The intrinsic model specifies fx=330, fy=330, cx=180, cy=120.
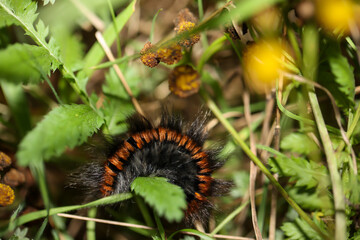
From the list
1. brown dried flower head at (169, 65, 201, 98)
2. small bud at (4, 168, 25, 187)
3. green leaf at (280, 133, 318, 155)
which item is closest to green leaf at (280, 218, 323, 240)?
green leaf at (280, 133, 318, 155)

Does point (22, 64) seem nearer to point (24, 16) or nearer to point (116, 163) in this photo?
point (24, 16)

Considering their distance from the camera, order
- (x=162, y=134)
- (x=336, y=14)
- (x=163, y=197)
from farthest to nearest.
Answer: (x=162, y=134)
(x=336, y=14)
(x=163, y=197)

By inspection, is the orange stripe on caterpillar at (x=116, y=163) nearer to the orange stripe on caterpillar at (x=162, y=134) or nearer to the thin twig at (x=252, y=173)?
the orange stripe on caterpillar at (x=162, y=134)

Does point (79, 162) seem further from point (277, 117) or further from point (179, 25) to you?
point (277, 117)

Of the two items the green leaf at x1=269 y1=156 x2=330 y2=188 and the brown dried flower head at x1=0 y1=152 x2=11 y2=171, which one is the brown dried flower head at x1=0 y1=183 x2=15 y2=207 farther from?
the green leaf at x1=269 y1=156 x2=330 y2=188

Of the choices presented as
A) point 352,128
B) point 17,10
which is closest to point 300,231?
point 352,128

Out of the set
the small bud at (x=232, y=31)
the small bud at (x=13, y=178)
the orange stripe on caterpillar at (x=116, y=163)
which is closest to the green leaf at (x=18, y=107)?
the small bud at (x=13, y=178)
